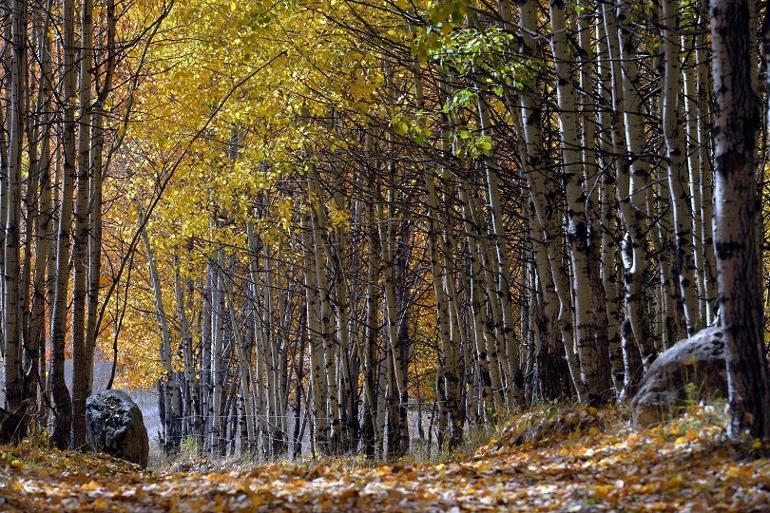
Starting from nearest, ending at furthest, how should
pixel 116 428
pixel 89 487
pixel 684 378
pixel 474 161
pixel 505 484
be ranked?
pixel 505 484 < pixel 89 487 < pixel 684 378 < pixel 116 428 < pixel 474 161

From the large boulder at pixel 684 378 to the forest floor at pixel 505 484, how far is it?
0.18 metres

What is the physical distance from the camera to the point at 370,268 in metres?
14.6

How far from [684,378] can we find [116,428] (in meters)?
7.40

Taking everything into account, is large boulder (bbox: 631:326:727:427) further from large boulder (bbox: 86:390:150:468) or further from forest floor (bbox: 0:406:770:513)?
large boulder (bbox: 86:390:150:468)

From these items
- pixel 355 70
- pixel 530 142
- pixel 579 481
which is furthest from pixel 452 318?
pixel 579 481

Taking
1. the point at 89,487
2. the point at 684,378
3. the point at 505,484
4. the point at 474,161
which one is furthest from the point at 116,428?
the point at 684,378

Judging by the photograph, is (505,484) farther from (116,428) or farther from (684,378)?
(116,428)

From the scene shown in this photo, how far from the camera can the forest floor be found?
16.8 feet

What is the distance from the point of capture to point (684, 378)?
6.85 metres

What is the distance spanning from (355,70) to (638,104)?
4.54m

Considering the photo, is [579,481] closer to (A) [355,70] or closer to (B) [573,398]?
(B) [573,398]

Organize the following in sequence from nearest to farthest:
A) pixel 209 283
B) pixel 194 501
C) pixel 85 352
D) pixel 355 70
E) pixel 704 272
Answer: pixel 194 501
pixel 704 272
pixel 85 352
pixel 355 70
pixel 209 283

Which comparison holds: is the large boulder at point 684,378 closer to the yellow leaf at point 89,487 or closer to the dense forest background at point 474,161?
the dense forest background at point 474,161

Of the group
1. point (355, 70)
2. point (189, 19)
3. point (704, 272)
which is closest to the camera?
point (704, 272)
